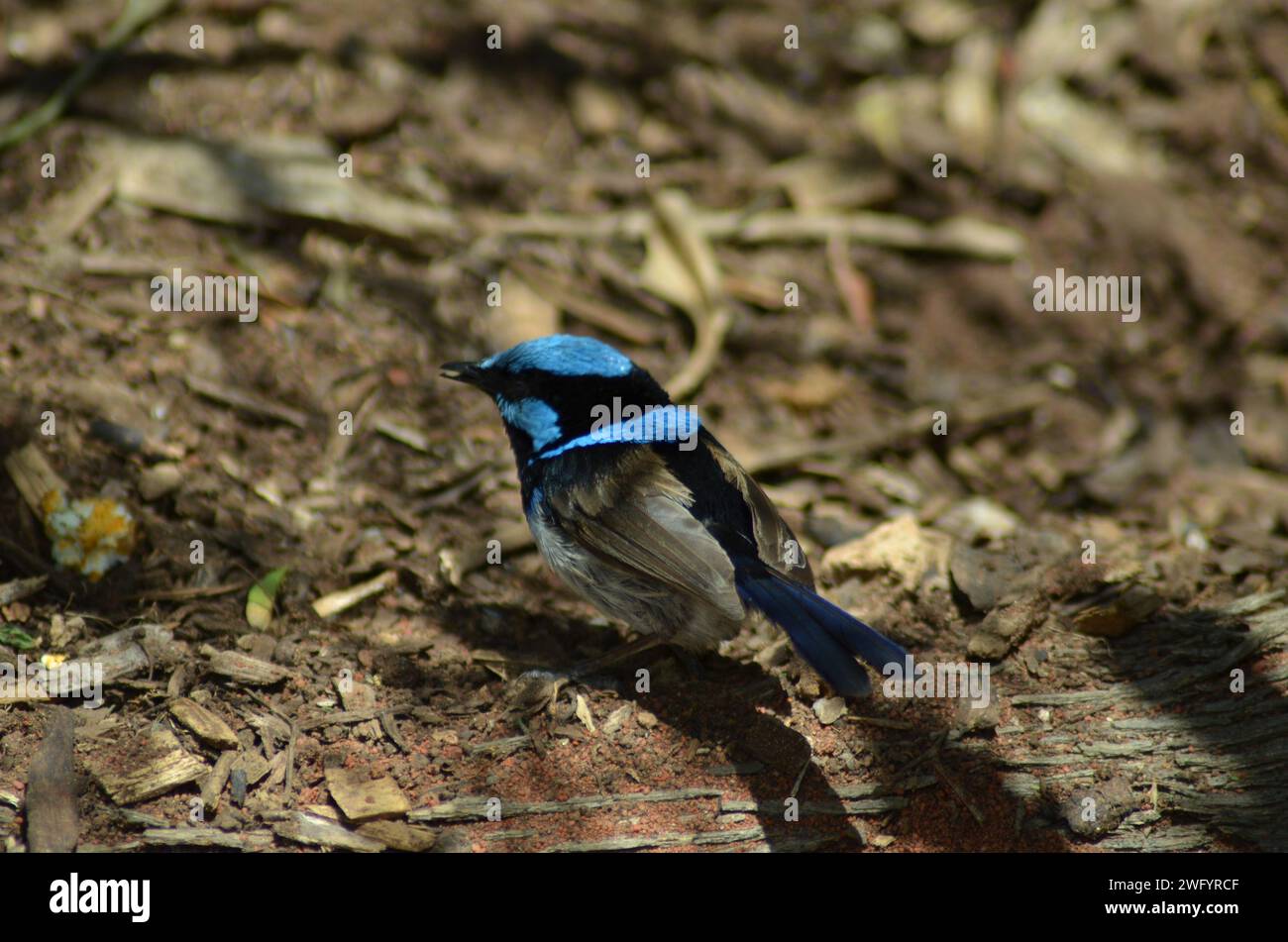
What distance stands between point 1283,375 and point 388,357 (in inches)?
186

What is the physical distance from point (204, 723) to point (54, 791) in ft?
1.58

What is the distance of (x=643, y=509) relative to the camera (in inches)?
171

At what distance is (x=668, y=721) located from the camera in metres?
4.14

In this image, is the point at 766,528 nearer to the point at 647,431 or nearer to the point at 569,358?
the point at 647,431

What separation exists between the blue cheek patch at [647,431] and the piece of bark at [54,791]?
6.31 feet

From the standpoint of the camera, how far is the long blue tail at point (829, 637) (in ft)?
11.7

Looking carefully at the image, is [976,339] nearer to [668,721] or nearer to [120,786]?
[668,721]

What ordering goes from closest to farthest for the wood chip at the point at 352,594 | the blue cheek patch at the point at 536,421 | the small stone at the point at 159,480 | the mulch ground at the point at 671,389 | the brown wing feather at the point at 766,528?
the mulch ground at the point at 671,389 < the brown wing feather at the point at 766,528 < the wood chip at the point at 352,594 < the small stone at the point at 159,480 < the blue cheek patch at the point at 536,421

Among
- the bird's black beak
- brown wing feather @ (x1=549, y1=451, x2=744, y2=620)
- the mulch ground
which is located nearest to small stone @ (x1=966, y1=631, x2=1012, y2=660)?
the mulch ground

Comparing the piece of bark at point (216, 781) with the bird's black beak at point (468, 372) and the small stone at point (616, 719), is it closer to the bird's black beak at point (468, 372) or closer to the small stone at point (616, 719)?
the small stone at point (616, 719)

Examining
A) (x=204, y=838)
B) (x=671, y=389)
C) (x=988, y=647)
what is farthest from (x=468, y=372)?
(x=988, y=647)

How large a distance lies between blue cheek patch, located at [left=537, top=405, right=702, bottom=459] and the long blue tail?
872 mm

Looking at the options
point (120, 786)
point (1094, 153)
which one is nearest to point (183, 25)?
point (120, 786)

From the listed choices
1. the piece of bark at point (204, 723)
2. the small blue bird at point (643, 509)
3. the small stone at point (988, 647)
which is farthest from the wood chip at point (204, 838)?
the small stone at point (988, 647)
